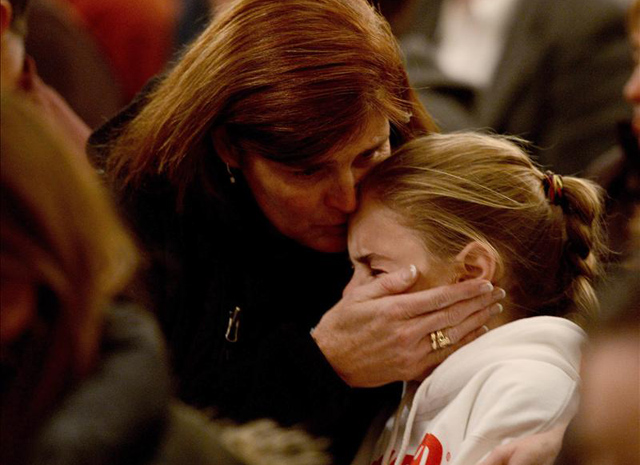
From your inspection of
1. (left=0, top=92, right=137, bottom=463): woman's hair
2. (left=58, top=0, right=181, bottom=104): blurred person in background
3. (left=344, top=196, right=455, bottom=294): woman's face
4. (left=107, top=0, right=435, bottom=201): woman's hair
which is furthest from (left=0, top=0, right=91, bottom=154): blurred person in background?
(left=58, top=0, right=181, bottom=104): blurred person in background

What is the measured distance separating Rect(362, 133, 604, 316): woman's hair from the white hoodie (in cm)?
10

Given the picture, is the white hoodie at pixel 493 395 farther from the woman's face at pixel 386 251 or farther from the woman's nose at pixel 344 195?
the woman's nose at pixel 344 195

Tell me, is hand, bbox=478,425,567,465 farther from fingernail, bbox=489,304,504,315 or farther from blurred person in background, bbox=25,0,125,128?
blurred person in background, bbox=25,0,125,128

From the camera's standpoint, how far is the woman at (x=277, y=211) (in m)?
1.63

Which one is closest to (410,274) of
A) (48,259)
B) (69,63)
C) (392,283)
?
(392,283)

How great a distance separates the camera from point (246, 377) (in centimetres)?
177

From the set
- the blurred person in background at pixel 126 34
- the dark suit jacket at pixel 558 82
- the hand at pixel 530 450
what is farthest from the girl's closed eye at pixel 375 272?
Result: the blurred person in background at pixel 126 34

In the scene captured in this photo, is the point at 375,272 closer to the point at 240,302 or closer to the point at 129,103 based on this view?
the point at 240,302

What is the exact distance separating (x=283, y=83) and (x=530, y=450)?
67 centimetres

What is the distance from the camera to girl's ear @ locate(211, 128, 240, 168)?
1748 mm

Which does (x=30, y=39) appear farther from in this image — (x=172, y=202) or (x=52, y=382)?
(x=52, y=382)

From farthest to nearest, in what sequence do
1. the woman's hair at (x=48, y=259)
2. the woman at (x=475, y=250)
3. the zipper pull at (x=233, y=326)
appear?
1. the zipper pull at (x=233, y=326)
2. the woman at (x=475, y=250)
3. the woman's hair at (x=48, y=259)

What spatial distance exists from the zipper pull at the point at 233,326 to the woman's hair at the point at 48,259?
73 centimetres

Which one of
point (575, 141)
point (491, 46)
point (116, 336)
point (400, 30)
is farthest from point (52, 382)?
point (491, 46)
